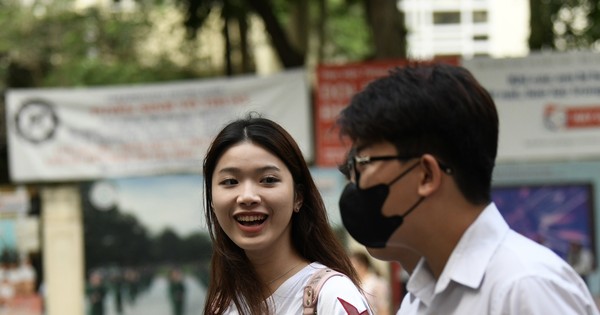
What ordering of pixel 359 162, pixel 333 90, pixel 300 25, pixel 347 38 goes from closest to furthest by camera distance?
pixel 359 162 → pixel 333 90 → pixel 300 25 → pixel 347 38

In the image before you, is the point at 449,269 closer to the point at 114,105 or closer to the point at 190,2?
the point at 114,105

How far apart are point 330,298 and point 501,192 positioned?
667 centimetres

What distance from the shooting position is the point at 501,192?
9281mm

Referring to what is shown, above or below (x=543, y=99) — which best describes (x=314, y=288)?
below

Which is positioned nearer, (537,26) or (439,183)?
(439,183)

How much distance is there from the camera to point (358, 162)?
225 cm

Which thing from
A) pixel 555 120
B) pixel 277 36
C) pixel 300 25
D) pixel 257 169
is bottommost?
pixel 555 120

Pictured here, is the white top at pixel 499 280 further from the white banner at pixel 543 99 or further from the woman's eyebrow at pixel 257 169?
the white banner at pixel 543 99

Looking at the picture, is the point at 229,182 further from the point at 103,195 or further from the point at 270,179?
the point at 103,195

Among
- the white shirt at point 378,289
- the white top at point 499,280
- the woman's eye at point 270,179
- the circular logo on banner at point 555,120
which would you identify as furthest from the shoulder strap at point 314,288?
the circular logo on banner at point 555,120

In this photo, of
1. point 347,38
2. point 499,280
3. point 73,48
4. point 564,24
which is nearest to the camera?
point 499,280

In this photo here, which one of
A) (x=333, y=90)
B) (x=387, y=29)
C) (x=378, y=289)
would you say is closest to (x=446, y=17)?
(x=387, y=29)

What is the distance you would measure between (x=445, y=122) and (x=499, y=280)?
1.05ft

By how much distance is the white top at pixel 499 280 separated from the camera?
1935 mm
